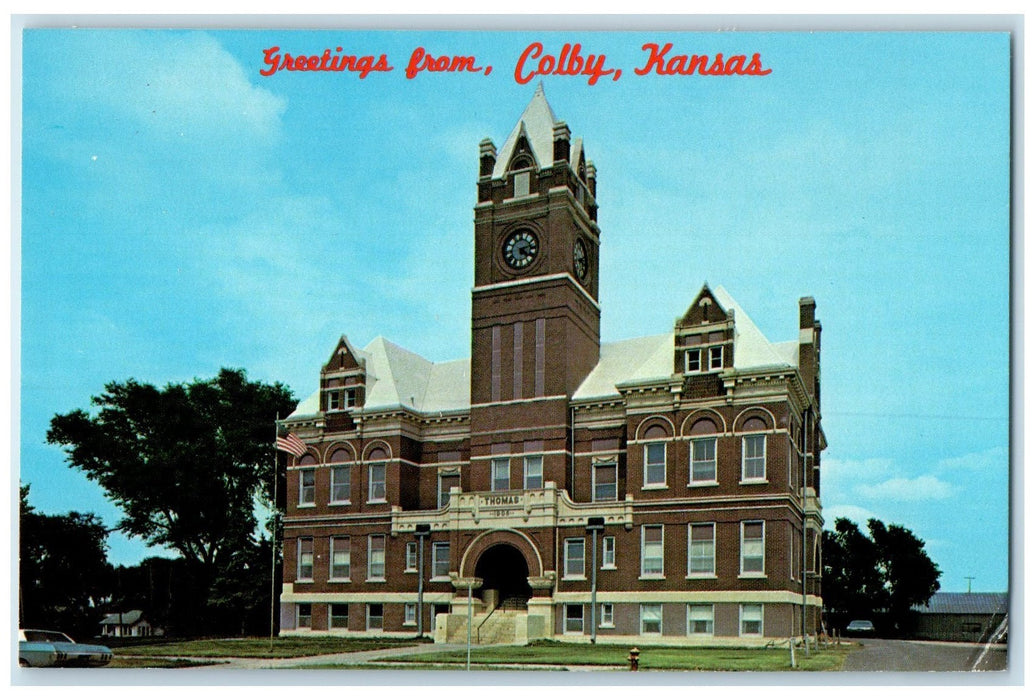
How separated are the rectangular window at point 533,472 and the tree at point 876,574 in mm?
8206

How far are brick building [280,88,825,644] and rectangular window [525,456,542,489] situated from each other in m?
0.07

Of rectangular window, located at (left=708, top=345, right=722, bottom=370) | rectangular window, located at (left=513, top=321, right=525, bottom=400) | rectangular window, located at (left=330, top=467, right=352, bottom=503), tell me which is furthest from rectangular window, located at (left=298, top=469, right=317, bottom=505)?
rectangular window, located at (left=708, top=345, right=722, bottom=370)

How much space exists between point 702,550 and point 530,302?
812 centimetres

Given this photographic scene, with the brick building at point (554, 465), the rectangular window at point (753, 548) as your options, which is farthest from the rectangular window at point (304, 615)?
the rectangular window at point (753, 548)

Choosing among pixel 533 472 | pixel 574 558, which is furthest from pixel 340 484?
pixel 574 558

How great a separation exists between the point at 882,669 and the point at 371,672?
10.2 metres

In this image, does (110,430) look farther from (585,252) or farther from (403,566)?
(585,252)

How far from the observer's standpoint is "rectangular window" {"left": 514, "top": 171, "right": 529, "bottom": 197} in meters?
31.5

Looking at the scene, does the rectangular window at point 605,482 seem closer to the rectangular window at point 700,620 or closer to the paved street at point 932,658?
the rectangular window at point 700,620

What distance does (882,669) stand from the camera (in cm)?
2289

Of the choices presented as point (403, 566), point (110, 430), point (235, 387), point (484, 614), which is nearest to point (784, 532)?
point (484, 614)

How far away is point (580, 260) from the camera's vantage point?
105ft

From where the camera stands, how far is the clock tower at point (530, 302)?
A: 102 ft

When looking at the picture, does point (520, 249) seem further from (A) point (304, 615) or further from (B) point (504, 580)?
(A) point (304, 615)
